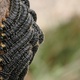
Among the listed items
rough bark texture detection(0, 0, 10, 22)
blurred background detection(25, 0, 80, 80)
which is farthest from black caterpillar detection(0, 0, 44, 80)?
blurred background detection(25, 0, 80, 80)

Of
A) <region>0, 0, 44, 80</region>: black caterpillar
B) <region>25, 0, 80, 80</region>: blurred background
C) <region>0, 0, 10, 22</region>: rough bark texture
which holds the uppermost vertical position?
<region>25, 0, 80, 80</region>: blurred background

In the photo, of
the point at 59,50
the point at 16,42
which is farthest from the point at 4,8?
the point at 59,50

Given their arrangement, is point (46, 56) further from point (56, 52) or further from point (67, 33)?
point (67, 33)

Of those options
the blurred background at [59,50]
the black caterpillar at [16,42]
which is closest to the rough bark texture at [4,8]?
the black caterpillar at [16,42]

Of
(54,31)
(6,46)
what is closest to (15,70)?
(6,46)

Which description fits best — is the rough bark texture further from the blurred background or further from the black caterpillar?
the blurred background

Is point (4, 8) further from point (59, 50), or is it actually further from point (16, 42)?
point (59, 50)

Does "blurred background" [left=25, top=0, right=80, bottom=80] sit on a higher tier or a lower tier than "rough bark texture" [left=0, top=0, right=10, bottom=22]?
higher
